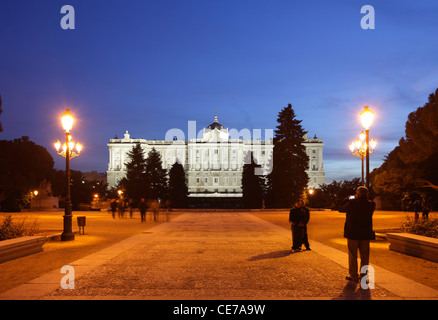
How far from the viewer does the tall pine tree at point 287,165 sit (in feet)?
189

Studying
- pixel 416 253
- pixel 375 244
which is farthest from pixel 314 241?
pixel 416 253

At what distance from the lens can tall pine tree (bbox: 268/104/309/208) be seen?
57594mm

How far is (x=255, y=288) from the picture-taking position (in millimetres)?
8141

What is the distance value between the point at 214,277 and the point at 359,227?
3173 millimetres

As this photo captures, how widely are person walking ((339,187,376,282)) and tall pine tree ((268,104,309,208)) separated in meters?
48.4

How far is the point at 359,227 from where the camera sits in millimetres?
8656

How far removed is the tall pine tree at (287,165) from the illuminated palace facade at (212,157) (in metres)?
59.2

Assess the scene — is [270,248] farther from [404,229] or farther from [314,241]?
[404,229]

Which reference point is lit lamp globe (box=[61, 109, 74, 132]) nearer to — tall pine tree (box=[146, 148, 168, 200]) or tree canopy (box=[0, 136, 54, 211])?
tree canopy (box=[0, 136, 54, 211])

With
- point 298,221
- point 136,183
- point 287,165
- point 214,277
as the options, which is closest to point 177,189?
point 136,183

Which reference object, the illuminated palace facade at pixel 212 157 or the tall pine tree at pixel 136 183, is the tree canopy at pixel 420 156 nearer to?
the tall pine tree at pixel 136 183

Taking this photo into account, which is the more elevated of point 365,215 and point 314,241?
point 365,215

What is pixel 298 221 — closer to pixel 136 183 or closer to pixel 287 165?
pixel 287 165
